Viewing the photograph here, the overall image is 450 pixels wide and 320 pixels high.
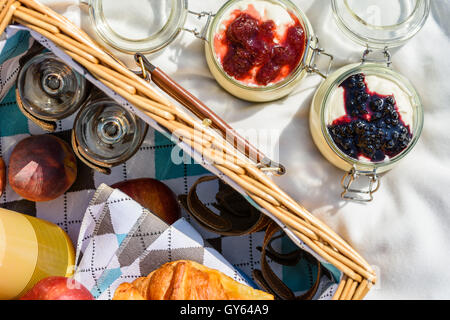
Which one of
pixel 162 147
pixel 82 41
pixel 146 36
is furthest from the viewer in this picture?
pixel 162 147

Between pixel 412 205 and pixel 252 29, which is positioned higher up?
pixel 252 29

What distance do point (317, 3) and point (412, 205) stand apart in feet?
1.12

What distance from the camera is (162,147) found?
0.79 meters

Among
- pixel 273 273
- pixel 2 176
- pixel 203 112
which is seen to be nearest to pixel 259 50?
pixel 203 112

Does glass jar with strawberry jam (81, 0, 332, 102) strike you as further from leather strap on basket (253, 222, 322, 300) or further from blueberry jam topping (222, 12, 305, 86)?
leather strap on basket (253, 222, 322, 300)

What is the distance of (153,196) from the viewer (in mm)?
742

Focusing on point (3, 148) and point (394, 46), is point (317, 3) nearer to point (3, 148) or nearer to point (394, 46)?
point (394, 46)

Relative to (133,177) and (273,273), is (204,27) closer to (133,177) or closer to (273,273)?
(133,177)

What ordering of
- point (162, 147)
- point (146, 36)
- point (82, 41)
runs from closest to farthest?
point (82, 41) < point (146, 36) < point (162, 147)

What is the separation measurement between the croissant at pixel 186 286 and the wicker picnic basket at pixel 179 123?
114mm

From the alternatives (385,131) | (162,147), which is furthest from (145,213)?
(385,131)

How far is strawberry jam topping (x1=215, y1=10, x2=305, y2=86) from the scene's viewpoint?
2.04 feet

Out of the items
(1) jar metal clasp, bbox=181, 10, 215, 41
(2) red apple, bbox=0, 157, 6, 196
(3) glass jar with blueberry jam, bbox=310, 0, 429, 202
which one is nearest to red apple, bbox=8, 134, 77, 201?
(2) red apple, bbox=0, 157, 6, 196

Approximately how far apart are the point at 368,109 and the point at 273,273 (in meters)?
0.32
